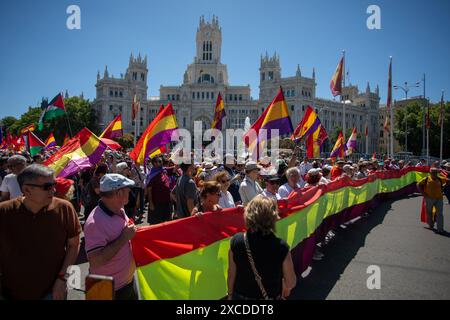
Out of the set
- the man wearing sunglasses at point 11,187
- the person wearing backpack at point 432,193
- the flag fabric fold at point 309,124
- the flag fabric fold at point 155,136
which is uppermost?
the flag fabric fold at point 309,124

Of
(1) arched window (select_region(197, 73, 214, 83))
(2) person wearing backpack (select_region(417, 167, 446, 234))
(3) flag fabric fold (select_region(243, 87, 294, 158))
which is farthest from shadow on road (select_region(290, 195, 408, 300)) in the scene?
(1) arched window (select_region(197, 73, 214, 83))

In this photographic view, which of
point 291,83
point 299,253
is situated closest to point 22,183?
point 299,253

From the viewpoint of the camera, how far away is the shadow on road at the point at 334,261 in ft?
18.1

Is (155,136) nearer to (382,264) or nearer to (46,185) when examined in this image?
(382,264)

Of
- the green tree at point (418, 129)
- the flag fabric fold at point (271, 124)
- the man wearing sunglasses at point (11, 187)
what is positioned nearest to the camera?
the man wearing sunglasses at point (11, 187)

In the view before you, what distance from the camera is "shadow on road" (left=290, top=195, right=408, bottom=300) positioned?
5512 millimetres

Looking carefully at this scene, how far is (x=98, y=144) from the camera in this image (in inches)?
357

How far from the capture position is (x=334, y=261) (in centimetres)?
705

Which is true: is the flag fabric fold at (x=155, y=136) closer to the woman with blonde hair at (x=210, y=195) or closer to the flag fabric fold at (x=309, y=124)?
the woman with blonde hair at (x=210, y=195)

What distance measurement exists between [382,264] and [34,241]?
6178mm

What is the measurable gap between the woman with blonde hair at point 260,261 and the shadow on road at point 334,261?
245cm

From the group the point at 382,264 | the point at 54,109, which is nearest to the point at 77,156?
the point at 54,109

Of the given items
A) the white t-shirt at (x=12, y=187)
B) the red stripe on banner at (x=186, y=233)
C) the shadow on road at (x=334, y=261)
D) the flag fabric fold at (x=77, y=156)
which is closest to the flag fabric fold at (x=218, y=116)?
the flag fabric fold at (x=77, y=156)
